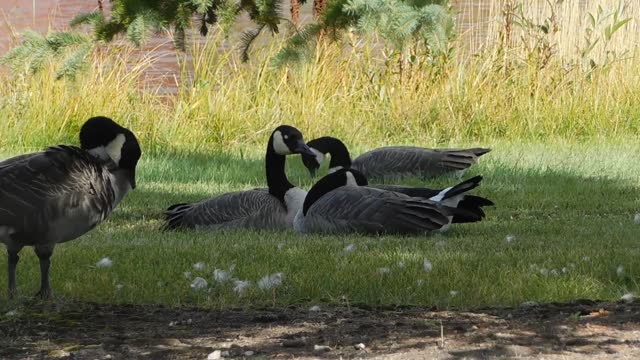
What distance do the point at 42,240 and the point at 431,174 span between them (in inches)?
235

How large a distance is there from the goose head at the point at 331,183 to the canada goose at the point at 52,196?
2845mm

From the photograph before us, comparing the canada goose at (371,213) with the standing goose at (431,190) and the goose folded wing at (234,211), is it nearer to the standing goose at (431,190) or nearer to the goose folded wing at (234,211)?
the standing goose at (431,190)

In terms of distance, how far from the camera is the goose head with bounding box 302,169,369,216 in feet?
29.8

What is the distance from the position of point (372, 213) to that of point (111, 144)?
2.59 meters

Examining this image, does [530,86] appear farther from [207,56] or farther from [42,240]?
[42,240]

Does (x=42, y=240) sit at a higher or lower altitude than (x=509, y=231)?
higher

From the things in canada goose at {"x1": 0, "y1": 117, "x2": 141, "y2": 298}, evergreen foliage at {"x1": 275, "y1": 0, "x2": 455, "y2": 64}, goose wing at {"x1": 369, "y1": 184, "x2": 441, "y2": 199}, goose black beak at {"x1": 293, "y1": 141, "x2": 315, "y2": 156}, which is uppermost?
evergreen foliage at {"x1": 275, "y1": 0, "x2": 455, "y2": 64}

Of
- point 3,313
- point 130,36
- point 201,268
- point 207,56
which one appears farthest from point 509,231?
point 207,56

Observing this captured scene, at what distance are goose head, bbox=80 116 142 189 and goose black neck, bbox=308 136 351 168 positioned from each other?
3.87 metres

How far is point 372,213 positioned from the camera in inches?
334

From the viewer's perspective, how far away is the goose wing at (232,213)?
905cm

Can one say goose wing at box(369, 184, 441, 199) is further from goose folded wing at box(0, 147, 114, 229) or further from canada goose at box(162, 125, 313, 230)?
goose folded wing at box(0, 147, 114, 229)

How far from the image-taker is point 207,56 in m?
15.3

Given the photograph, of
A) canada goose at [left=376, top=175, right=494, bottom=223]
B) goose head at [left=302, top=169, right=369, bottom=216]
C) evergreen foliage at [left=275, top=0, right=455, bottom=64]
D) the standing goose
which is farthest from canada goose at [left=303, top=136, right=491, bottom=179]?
evergreen foliage at [left=275, top=0, right=455, bottom=64]
